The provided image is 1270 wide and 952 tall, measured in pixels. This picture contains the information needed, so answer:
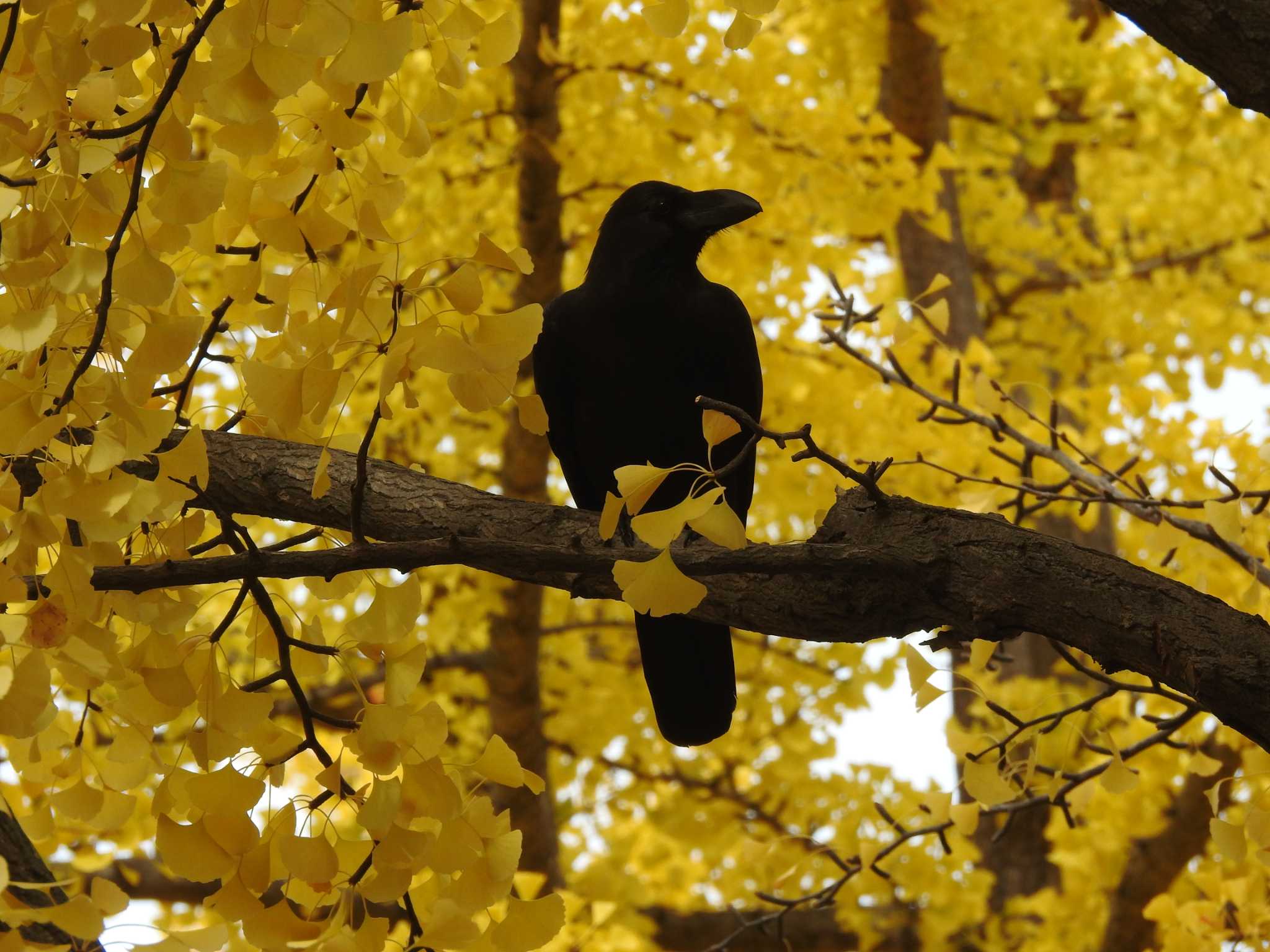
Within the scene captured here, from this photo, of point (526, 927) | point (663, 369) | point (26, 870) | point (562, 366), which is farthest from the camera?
point (562, 366)

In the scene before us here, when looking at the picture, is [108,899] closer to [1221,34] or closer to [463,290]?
[463,290]

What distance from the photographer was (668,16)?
4.51 ft

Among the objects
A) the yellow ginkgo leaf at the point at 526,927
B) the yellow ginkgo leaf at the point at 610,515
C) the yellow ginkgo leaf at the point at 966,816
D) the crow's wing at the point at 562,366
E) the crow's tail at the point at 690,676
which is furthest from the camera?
the crow's wing at the point at 562,366

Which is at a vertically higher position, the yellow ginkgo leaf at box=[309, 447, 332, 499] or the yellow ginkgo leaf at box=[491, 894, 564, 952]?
the yellow ginkgo leaf at box=[309, 447, 332, 499]

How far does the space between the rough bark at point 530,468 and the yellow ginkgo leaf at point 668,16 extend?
2.45 m

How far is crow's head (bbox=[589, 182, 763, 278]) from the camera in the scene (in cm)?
289

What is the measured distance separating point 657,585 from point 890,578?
447 mm

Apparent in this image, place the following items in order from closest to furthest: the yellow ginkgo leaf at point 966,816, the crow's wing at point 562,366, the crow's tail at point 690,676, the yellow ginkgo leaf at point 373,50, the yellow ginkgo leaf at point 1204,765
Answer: the yellow ginkgo leaf at point 373,50 < the yellow ginkgo leaf at point 966,816 < the yellow ginkgo leaf at point 1204,765 < the crow's tail at point 690,676 < the crow's wing at point 562,366

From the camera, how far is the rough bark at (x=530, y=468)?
4.06 meters

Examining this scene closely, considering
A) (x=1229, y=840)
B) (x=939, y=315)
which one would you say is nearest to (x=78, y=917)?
(x=1229, y=840)

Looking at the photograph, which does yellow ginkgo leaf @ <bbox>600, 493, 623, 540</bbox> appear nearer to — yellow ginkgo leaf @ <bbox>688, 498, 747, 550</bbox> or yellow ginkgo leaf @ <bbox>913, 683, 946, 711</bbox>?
yellow ginkgo leaf @ <bbox>688, 498, 747, 550</bbox>

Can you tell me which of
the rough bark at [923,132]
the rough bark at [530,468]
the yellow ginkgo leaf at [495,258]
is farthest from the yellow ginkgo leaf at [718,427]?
the rough bark at [923,132]

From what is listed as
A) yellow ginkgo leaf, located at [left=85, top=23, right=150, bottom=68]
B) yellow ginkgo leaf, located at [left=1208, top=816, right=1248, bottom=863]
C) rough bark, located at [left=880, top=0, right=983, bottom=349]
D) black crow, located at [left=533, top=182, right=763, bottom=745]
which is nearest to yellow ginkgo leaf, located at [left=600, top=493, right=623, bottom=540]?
yellow ginkgo leaf, located at [left=85, top=23, right=150, bottom=68]

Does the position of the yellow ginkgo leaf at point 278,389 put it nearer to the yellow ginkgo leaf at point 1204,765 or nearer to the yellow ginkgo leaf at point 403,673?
the yellow ginkgo leaf at point 403,673
